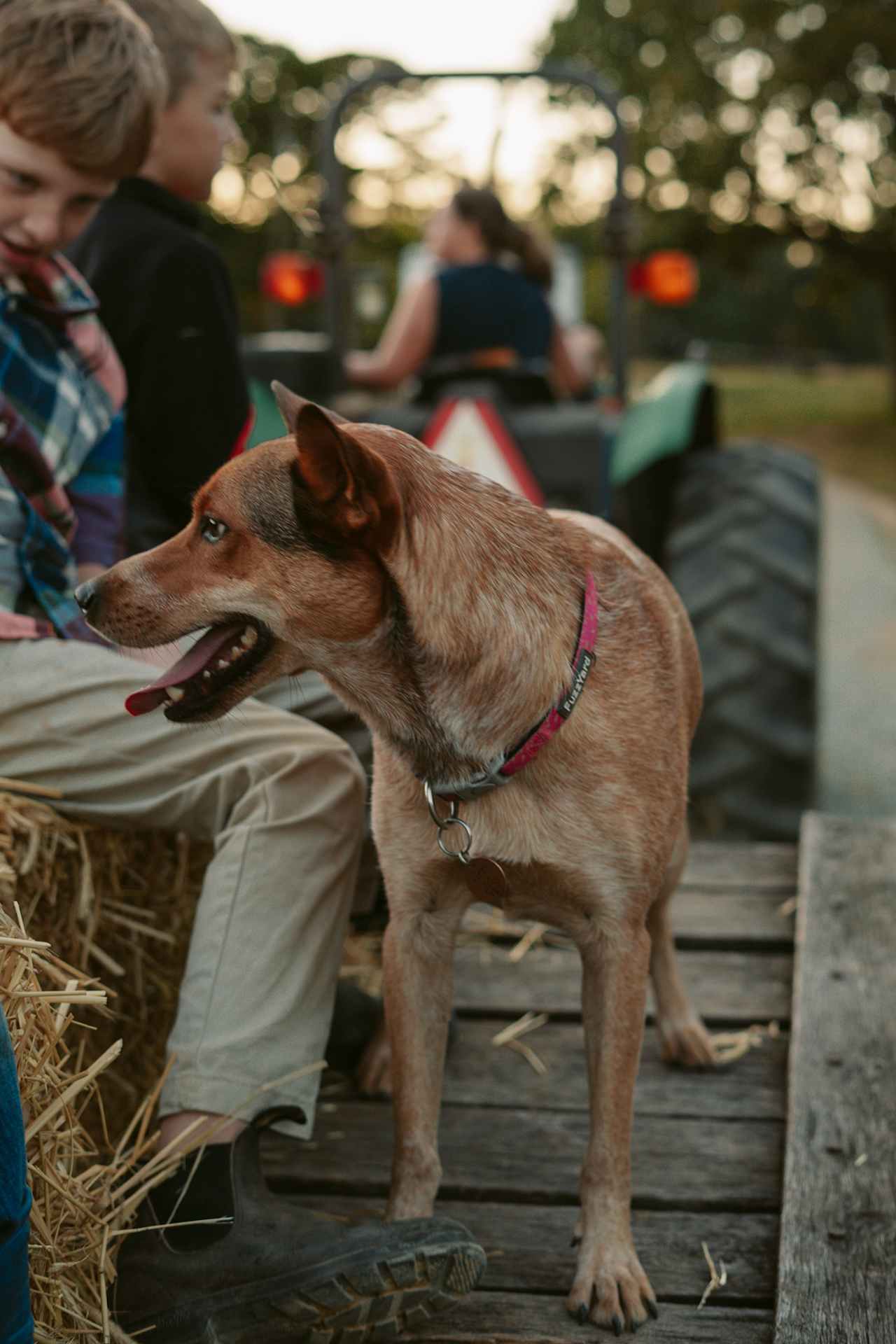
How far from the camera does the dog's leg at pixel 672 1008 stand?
298cm

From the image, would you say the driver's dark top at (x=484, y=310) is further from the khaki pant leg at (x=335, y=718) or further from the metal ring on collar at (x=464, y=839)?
the metal ring on collar at (x=464, y=839)

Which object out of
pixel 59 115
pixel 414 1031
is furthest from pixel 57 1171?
pixel 59 115

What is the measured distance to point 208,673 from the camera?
88.2 inches

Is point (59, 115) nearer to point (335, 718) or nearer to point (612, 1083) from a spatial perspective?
point (335, 718)

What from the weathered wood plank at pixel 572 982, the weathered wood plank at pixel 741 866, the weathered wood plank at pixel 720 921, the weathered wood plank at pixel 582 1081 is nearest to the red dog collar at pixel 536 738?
the weathered wood plank at pixel 582 1081

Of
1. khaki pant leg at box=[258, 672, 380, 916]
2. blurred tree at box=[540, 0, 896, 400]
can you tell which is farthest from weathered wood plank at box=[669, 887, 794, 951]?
blurred tree at box=[540, 0, 896, 400]

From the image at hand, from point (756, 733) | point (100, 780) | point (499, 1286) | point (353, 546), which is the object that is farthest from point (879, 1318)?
point (756, 733)

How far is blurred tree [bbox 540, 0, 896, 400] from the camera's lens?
894 inches

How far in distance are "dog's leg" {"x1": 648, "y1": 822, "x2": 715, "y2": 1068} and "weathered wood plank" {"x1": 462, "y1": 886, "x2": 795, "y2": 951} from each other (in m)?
0.55

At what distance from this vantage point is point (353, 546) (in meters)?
2.13

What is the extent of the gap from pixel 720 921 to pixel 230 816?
162 cm

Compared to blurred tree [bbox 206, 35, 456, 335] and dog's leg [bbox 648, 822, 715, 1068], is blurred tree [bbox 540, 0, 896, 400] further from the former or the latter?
dog's leg [bbox 648, 822, 715, 1068]

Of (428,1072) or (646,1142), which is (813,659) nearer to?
(646,1142)

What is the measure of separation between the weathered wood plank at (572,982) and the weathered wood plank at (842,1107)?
16 centimetres
